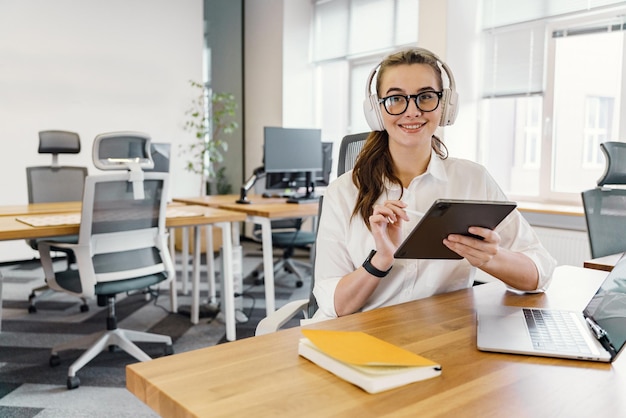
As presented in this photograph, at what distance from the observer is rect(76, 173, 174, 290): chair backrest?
2520mm

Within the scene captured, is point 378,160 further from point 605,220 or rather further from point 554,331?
point 605,220

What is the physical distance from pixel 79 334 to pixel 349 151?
2425 millimetres

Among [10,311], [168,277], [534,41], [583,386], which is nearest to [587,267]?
[583,386]

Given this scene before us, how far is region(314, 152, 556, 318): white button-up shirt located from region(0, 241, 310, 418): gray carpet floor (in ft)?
4.51

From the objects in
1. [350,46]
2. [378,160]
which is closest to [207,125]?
[350,46]

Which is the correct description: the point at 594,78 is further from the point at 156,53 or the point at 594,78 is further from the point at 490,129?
the point at 156,53

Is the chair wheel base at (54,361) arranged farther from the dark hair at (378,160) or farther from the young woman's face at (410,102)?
the young woman's face at (410,102)

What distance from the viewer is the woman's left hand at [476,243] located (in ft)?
3.60

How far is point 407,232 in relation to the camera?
1369 mm

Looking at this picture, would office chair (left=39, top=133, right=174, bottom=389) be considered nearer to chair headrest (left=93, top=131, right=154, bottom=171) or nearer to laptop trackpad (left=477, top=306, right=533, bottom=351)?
chair headrest (left=93, top=131, right=154, bottom=171)

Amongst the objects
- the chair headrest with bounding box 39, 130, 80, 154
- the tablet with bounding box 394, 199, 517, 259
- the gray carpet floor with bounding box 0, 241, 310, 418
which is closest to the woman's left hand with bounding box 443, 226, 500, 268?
the tablet with bounding box 394, 199, 517, 259

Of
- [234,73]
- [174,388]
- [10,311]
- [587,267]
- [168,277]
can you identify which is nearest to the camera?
[174,388]

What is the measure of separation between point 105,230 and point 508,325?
2.06 m

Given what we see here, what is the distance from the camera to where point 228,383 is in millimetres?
822
